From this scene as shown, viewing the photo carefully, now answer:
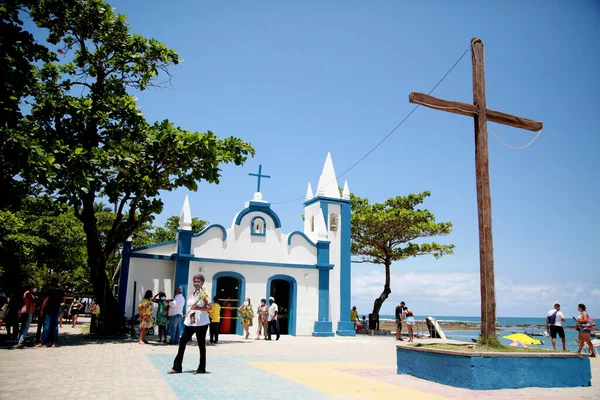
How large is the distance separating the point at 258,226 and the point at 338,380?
41.6ft

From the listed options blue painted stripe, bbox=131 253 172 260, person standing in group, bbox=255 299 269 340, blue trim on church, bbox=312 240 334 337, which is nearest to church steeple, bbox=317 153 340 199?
blue trim on church, bbox=312 240 334 337

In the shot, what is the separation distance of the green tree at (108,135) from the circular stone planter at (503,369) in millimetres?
9739

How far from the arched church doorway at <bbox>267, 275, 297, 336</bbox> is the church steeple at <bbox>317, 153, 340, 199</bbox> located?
4.47 meters

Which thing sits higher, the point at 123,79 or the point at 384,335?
the point at 123,79

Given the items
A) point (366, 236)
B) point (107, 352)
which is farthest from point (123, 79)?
point (366, 236)

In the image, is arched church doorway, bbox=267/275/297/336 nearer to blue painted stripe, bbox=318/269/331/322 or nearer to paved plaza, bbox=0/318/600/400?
blue painted stripe, bbox=318/269/331/322

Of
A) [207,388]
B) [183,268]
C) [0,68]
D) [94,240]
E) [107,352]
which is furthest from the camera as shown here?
[183,268]

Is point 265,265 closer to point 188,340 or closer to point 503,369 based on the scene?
point 188,340

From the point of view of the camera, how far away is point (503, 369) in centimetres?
749

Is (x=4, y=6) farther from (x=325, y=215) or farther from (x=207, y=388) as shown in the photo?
(x=325, y=215)

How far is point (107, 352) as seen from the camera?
1129 cm

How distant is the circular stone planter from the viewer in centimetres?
739

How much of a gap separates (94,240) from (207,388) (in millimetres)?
10576

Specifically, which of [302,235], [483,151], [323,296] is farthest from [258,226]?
[483,151]
